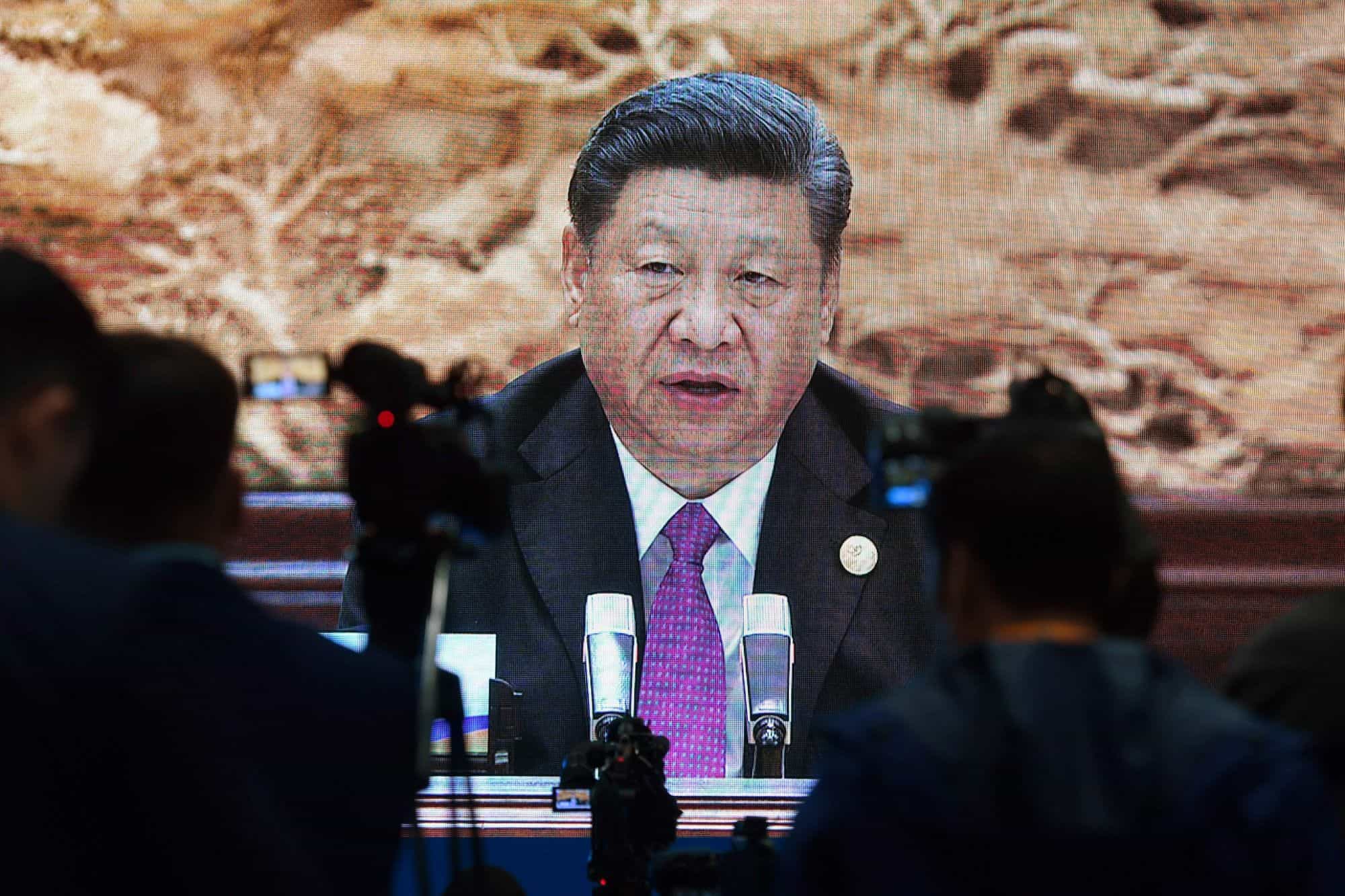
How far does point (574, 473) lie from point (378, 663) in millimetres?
2909

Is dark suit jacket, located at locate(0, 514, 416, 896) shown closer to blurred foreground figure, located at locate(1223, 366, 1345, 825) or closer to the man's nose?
blurred foreground figure, located at locate(1223, 366, 1345, 825)

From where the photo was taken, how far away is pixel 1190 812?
5.16 ft

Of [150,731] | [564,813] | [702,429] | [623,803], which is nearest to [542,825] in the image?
[564,813]

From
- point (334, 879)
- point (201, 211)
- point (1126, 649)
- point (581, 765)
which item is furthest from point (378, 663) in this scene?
point (201, 211)

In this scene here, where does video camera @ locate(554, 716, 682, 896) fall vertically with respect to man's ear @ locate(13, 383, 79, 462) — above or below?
below

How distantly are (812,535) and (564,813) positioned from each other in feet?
4.90

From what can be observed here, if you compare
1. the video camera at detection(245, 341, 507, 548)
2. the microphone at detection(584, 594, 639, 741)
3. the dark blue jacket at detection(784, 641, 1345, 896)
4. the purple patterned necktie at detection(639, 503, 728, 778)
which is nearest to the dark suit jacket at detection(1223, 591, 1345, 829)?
the dark blue jacket at detection(784, 641, 1345, 896)

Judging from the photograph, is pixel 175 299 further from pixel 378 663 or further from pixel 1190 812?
pixel 1190 812

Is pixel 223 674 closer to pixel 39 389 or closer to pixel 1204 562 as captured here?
pixel 39 389

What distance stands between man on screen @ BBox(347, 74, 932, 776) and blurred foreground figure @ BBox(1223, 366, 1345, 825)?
99.1 inches

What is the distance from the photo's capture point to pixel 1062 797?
5.18 ft

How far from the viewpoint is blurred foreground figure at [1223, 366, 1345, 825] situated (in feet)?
6.27

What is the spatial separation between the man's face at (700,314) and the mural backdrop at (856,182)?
0.41ft

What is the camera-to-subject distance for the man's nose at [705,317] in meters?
4.66
